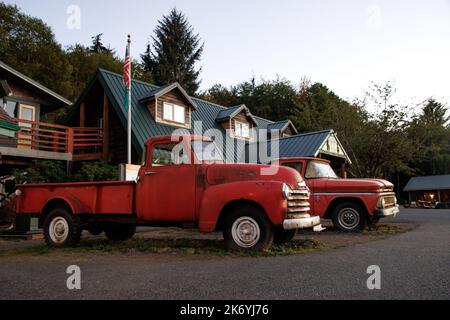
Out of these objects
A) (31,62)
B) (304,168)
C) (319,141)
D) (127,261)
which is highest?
(31,62)

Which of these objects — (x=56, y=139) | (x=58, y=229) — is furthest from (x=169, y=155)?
(x=56, y=139)

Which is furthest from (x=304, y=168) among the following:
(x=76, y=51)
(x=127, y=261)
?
(x=76, y=51)

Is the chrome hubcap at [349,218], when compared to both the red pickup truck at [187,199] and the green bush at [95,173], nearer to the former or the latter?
the red pickup truck at [187,199]

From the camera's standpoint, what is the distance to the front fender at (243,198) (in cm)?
664

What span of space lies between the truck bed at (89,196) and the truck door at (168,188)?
1.17ft

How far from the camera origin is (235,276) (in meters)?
4.95

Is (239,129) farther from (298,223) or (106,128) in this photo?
(298,223)

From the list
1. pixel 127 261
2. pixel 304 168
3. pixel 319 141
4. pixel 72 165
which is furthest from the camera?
pixel 319 141

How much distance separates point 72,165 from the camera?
63.7ft

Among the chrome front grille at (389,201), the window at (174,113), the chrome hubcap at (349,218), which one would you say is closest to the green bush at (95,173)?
the window at (174,113)

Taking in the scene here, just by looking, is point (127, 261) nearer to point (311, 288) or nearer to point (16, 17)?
point (311, 288)

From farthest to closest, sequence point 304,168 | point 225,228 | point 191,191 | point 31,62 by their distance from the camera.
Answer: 1. point 31,62
2. point 304,168
3. point 191,191
4. point 225,228

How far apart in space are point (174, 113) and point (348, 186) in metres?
12.3
